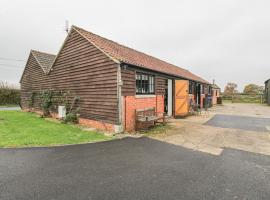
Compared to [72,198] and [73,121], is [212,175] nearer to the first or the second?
[72,198]

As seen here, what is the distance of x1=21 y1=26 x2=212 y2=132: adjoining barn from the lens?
8995 mm

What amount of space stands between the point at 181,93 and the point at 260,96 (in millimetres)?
30043

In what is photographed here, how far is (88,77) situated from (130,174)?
24.9ft

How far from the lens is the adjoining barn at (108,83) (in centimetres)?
900

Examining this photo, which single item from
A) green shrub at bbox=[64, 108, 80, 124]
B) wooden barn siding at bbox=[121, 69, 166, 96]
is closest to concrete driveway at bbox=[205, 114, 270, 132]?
wooden barn siding at bbox=[121, 69, 166, 96]

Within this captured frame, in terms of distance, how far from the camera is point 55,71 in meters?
13.8

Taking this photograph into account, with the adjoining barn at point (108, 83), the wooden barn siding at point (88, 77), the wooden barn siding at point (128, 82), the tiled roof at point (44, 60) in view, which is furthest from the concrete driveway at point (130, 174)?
the tiled roof at point (44, 60)

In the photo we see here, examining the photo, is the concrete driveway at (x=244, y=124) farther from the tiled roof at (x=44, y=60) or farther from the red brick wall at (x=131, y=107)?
the tiled roof at (x=44, y=60)

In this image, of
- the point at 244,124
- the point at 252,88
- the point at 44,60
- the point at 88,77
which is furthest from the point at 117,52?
the point at 252,88

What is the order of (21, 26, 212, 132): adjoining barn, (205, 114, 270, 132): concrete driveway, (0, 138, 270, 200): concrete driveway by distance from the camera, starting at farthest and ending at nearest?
(205, 114, 270, 132): concrete driveway
(21, 26, 212, 132): adjoining barn
(0, 138, 270, 200): concrete driveway

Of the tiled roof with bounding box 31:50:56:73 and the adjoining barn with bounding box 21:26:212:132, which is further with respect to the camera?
the tiled roof with bounding box 31:50:56:73

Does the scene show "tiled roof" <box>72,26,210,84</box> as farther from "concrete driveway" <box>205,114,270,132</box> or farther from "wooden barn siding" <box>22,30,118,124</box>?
"concrete driveway" <box>205,114,270,132</box>

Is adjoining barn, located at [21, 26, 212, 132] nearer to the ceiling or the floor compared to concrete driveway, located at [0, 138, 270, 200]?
nearer to the ceiling

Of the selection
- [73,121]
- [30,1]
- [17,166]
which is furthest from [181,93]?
[30,1]
